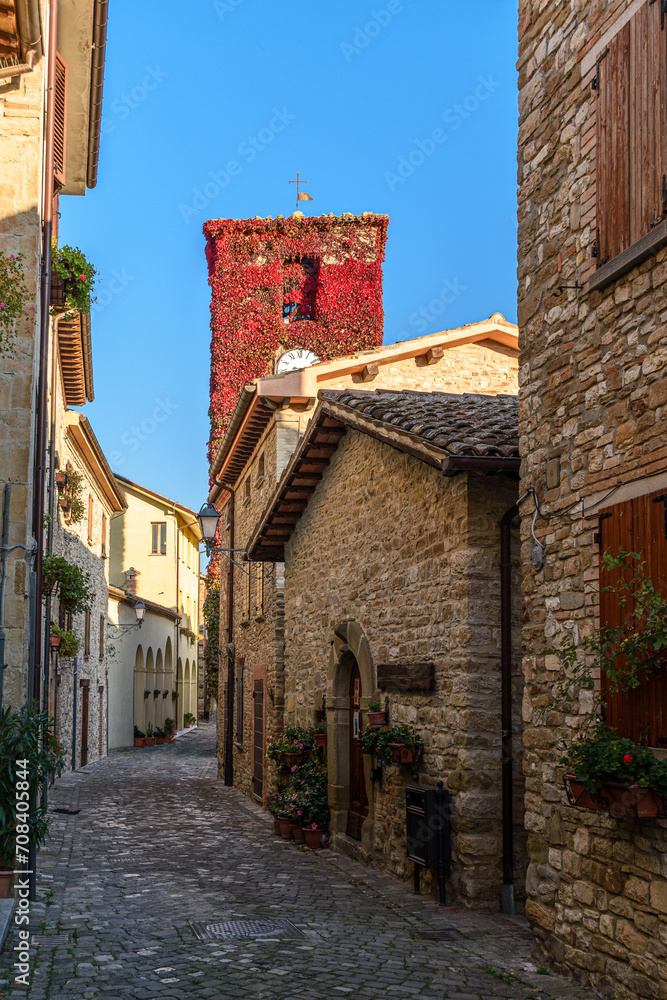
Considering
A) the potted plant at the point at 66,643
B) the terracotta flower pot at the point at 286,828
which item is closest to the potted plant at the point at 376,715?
the terracotta flower pot at the point at 286,828

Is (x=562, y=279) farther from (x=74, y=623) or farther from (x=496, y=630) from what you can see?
(x=74, y=623)

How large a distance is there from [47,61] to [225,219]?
19069mm

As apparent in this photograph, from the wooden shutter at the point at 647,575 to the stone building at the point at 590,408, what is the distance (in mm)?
10

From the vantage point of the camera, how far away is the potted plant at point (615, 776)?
4410mm

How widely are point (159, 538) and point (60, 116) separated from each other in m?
24.9

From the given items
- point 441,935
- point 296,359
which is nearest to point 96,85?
point 441,935

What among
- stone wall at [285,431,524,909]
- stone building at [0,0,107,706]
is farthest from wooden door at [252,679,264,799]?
stone building at [0,0,107,706]

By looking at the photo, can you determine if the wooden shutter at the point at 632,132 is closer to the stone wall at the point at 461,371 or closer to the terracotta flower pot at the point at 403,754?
the terracotta flower pot at the point at 403,754

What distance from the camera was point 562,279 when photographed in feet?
19.0

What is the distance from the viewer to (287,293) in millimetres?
28359

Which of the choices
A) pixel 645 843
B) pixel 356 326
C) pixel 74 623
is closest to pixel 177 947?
pixel 645 843

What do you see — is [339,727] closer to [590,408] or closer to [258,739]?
[258,739]

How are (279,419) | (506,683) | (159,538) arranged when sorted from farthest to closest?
(159,538) < (279,419) < (506,683)

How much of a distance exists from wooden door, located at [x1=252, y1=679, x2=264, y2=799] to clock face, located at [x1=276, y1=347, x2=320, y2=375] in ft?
37.5
